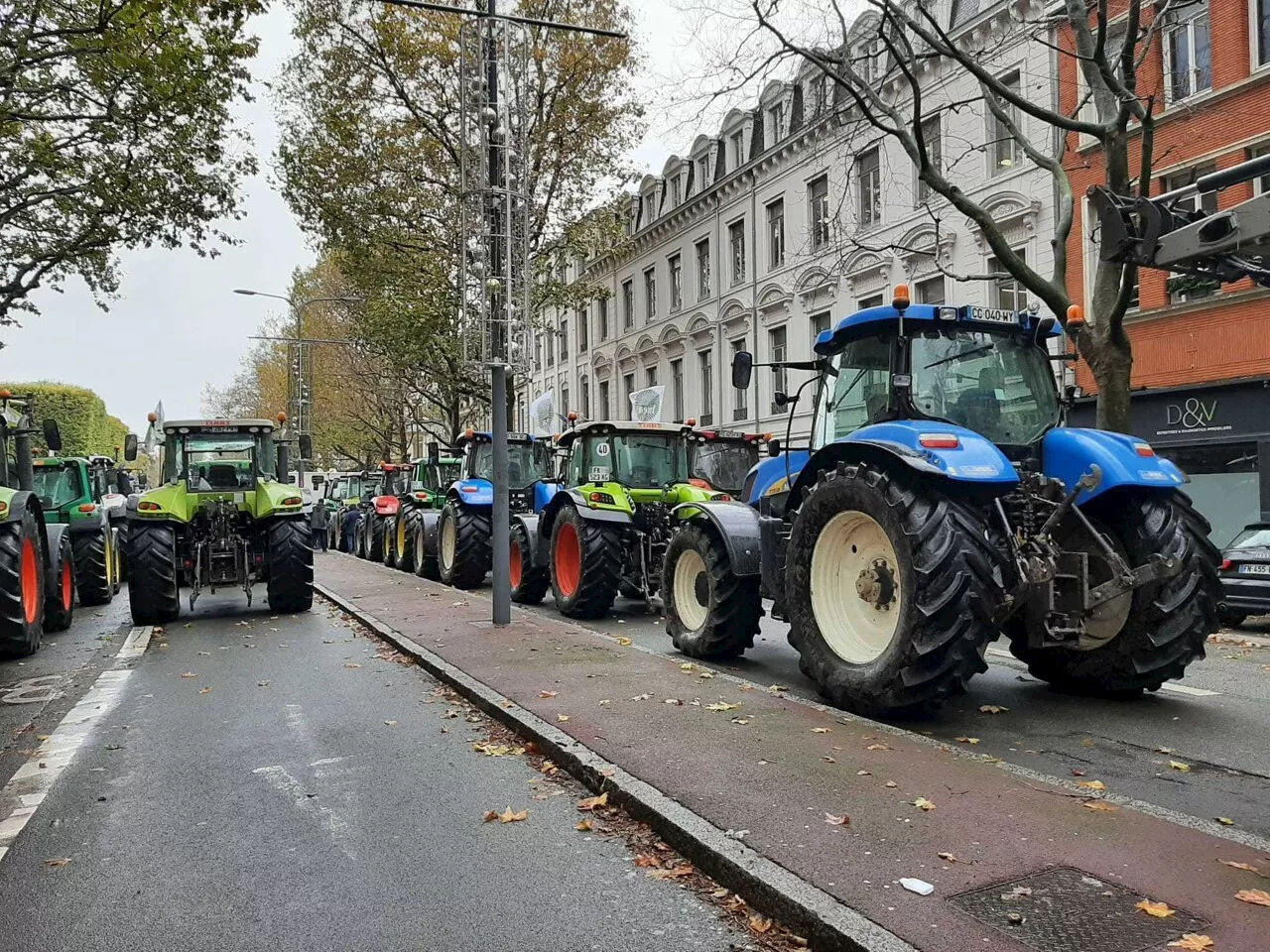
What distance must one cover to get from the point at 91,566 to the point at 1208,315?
1820 cm

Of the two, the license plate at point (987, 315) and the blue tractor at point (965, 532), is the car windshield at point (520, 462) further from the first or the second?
the license plate at point (987, 315)

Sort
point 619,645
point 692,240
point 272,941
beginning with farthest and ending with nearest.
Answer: point 692,240
point 619,645
point 272,941

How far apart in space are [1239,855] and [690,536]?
516 cm

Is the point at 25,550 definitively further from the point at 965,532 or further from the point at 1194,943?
A: the point at 1194,943

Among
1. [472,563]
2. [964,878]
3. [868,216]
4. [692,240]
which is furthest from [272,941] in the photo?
[692,240]

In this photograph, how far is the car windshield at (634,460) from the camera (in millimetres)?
12594

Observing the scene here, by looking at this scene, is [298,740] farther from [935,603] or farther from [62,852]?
[935,603]

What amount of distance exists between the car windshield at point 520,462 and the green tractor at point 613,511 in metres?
3.91

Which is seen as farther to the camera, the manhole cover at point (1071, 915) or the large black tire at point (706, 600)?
the large black tire at point (706, 600)

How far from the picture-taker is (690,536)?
27.8ft

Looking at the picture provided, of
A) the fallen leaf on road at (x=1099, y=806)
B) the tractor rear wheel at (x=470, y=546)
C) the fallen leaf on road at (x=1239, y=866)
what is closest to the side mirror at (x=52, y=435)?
the tractor rear wheel at (x=470, y=546)

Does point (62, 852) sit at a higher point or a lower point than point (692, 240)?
lower

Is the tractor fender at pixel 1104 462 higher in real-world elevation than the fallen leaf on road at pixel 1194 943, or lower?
higher

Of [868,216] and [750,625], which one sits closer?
[750,625]
